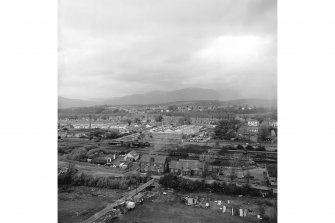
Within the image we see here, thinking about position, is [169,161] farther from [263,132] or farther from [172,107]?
[263,132]

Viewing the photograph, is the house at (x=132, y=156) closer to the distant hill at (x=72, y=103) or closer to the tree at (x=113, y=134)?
the tree at (x=113, y=134)

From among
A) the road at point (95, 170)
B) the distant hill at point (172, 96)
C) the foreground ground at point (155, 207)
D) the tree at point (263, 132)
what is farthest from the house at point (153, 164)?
the tree at point (263, 132)

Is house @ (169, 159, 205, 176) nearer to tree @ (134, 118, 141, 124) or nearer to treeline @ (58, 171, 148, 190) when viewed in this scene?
treeline @ (58, 171, 148, 190)

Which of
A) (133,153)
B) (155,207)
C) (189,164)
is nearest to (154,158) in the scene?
(133,153)

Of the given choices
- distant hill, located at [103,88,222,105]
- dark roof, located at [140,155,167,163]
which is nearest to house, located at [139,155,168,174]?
dark roof, located at [140,155,167,163]

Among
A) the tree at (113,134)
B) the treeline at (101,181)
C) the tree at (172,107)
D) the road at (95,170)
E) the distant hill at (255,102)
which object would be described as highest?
the distant hill at (255,102)
